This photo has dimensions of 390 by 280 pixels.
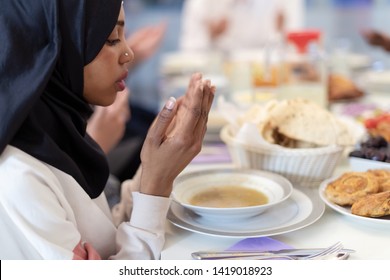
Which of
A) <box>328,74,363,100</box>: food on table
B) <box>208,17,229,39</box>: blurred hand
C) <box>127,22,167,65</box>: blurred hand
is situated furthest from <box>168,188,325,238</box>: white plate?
<box>208,17,229,39</box>: blurred hand

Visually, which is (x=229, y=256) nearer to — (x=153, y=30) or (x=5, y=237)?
(x=5, y=237)

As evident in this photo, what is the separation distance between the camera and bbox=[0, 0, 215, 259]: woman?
891 mm

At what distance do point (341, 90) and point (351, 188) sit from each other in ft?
3.65

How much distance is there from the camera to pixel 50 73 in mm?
927

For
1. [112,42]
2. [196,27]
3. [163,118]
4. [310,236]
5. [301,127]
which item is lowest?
[196,27]

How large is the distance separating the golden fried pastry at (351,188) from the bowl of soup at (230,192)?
93 millimetres

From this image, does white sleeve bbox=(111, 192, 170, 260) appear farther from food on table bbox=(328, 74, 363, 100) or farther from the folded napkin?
food on table bbox=(328, 74, 363, 100)

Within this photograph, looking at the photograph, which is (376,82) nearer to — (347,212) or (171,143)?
(347,212)

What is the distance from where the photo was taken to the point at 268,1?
4051 millimetres

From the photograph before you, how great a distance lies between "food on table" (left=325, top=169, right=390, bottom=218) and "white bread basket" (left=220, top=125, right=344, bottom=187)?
0.26 feet

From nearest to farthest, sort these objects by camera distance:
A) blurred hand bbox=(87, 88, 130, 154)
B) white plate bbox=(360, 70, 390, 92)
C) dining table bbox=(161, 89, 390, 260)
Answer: dining table bbox=(161, 89, 390, 260) → blurred hand bbox=(87, 88, 130, 154) → white plate bbox=(360, 70, 390, 92)

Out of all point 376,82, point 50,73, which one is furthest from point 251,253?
point 376,82
